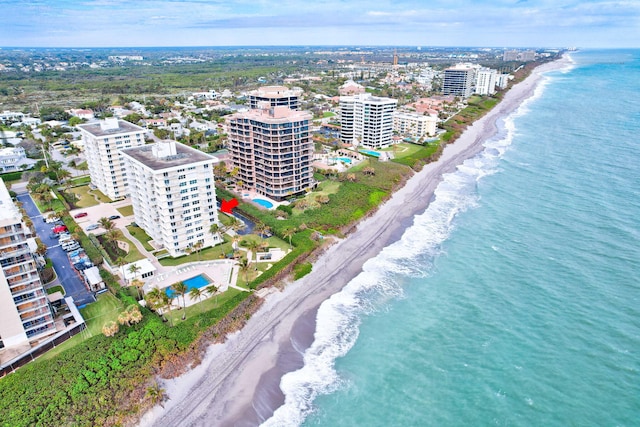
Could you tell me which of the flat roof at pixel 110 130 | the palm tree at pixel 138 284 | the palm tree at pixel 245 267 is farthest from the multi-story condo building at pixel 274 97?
the palm tree at pixel 138 284

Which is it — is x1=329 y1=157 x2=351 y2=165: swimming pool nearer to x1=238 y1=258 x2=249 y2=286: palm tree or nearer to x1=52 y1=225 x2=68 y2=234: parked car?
x1=238 y1=258 x2=249 y2=286: palm tree

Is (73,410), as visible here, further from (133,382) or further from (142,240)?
(142,240)

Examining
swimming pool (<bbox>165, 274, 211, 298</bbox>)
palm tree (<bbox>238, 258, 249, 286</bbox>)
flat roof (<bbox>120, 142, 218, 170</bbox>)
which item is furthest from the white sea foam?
flat roof (<bbox>120, 142, 218, 170</bbox>)

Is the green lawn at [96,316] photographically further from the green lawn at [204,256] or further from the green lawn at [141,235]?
the green lawn at [141,235]

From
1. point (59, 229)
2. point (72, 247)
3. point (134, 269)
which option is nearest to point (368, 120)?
point (59, 229)

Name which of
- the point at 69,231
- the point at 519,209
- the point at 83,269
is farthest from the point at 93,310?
the point at 519,209
